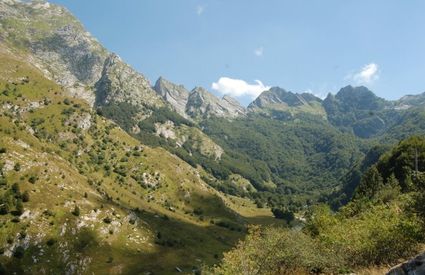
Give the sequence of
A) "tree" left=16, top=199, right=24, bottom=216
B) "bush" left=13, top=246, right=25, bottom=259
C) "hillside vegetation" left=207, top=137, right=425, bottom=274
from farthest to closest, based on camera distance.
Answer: "tree" left=16, top=199, right=24, bottom=216 → "bush" left=13, top=246, right=25, bottom=259 → "hillside vegetation" left=207, top=137, right=425, bottom=274

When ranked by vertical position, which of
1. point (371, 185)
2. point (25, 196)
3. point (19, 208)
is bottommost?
point (19, 208)

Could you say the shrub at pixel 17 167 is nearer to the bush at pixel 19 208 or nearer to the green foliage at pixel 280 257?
the bush at pixel 19 208

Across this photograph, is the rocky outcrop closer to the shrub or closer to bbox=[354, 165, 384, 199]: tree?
bbox=[354, 165, 384, 199]: tree

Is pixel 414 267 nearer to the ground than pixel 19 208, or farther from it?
farther from it

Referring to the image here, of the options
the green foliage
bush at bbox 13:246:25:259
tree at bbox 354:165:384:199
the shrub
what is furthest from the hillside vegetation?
the shrub

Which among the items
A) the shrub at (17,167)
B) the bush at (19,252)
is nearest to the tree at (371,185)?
the bush at (19,252)

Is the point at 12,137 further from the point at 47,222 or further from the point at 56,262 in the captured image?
the point at 56,262

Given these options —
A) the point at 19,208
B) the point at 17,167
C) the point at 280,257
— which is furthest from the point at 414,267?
the point at 17,167

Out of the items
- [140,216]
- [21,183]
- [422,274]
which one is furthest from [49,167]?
[422,274]

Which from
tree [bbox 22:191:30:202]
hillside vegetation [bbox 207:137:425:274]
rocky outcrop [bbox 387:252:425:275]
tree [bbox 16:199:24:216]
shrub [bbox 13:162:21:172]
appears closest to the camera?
rocky outcrop [bbox 387:252:425:275]

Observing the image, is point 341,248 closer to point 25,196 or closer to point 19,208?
point 19,208

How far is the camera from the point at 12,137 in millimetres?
169500

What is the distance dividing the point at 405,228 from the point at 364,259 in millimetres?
5070

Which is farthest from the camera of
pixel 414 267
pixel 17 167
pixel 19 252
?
pixel 17 167
